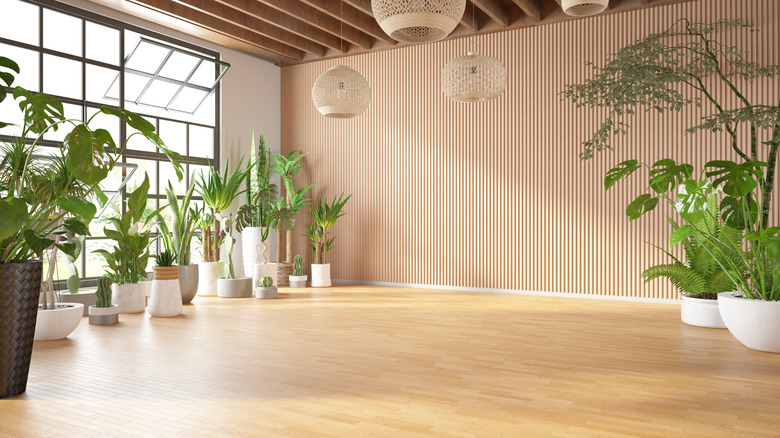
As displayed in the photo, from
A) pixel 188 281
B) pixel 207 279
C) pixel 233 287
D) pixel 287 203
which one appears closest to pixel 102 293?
pixel 188 281

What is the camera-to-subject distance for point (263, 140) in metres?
9.34

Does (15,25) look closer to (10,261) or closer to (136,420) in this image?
(10,261)

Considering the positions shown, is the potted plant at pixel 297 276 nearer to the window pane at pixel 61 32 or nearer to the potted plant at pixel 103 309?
the potted plant at pixel 103 309

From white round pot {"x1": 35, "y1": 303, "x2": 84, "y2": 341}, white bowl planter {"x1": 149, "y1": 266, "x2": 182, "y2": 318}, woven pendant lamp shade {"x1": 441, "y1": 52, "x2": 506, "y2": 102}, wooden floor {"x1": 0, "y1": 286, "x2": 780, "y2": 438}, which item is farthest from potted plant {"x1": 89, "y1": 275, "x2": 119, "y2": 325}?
woven pendant lamp shade {"x1": 441, "y1": 52, "x2": 506, "y2": 102}

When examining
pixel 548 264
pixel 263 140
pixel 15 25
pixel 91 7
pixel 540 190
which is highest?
pixel 91 7

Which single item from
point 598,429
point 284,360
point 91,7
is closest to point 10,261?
point 284,360

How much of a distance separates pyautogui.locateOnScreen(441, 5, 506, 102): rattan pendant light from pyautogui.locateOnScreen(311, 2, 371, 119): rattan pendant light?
91cm

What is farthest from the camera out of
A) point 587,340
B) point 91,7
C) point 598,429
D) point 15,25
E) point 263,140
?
point 263,140

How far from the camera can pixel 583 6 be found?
4.97m

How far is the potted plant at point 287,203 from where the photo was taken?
889 centimetres

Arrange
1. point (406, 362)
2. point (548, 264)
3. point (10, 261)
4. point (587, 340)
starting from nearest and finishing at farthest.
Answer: point (10, 261), point (406, 362), point (587, 340), point (548, 264)

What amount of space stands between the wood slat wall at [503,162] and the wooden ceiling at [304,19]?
218mm

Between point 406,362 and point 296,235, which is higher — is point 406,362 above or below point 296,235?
below

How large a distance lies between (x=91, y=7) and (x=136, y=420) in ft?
20.5
